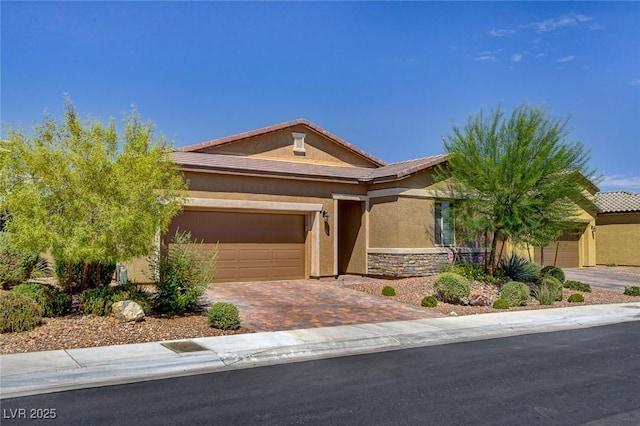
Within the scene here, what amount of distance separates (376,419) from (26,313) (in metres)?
7.68

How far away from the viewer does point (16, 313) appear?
10984mm

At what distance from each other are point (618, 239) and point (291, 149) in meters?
21.1

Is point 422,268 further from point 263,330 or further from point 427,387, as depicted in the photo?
point 427,387

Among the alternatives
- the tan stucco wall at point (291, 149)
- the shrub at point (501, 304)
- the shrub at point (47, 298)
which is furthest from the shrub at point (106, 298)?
the tan stucco wall at point (291, 149)

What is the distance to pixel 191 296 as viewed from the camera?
13.5 metres

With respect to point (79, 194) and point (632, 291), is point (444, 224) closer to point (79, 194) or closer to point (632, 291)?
point (632, 291)

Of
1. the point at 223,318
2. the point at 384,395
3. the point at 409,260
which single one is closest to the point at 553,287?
the point at 409,260

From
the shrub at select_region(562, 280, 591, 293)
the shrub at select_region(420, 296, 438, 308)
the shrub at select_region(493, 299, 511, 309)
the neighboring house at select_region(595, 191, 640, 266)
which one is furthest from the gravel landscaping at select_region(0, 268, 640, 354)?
the neighboring house at select_region(595, 191, 640, 266)

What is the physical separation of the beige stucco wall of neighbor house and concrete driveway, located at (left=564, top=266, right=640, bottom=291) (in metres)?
1.41

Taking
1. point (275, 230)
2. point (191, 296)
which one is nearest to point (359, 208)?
point (275, 230)

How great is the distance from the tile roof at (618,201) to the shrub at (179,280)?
2812 cm

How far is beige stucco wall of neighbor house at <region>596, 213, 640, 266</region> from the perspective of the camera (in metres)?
33.2

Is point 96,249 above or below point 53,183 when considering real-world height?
below

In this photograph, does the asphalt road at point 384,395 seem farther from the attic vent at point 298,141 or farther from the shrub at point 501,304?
the attic vent at point 298,141
